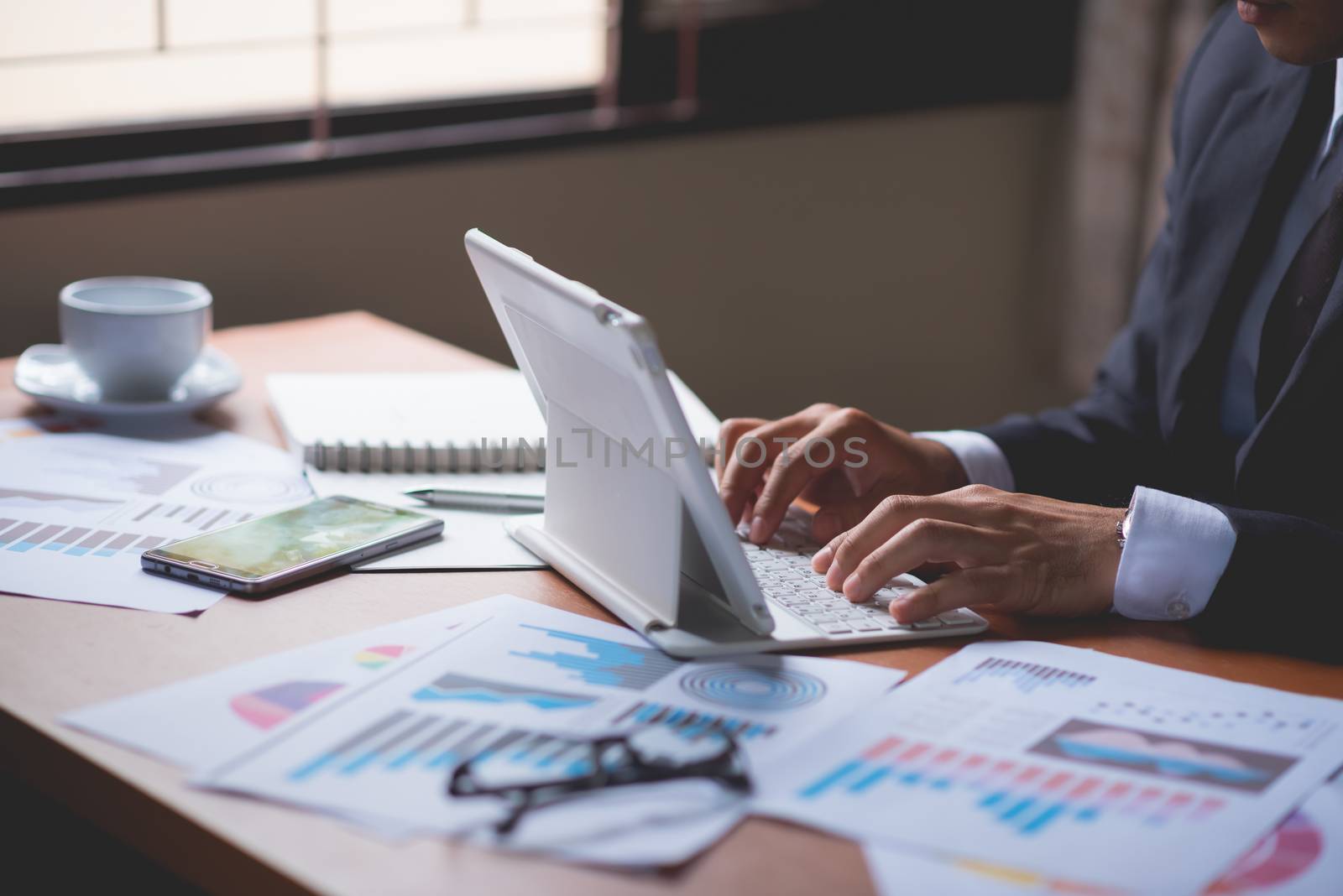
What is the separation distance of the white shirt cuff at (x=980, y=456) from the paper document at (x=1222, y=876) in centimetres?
58

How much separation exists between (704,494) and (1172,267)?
769 millimetres

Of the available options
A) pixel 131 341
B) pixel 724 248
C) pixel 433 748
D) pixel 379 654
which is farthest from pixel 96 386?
pixel 724 248

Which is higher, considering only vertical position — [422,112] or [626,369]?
[422,112]

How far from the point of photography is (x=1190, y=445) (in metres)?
1.34

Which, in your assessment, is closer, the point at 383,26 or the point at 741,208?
the point at 383,26

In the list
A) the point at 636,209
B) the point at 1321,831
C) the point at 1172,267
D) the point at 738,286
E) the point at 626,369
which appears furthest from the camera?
the point at 738,286

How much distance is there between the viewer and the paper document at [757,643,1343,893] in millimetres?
689

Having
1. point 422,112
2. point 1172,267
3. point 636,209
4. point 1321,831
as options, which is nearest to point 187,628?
point 1321,831

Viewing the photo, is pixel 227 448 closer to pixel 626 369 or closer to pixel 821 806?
pixel 626 369

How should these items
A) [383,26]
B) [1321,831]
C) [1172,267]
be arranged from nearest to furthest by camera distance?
[1321,831] < [1172,267] < [383,26]

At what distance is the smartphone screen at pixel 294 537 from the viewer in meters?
0.98

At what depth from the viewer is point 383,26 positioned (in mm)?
1989

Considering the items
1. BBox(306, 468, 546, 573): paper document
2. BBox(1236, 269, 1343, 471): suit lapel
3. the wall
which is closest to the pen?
BBox(306, 468, 546, 573): paper document

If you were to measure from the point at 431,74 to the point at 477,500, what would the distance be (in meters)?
1.10
